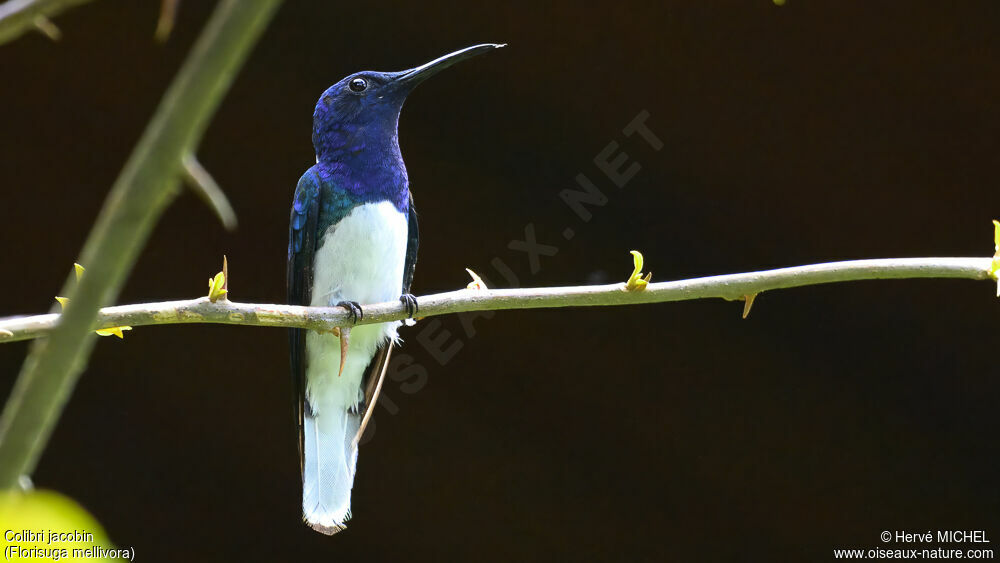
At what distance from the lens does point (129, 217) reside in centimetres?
49

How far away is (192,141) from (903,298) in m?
3.51

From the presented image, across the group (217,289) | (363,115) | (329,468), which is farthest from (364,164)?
(217,289)

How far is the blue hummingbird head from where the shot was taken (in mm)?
2814

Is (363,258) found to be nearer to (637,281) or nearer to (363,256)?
(363,256)

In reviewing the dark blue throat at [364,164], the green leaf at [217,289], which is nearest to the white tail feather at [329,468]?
the dark blue throat at [364,164]

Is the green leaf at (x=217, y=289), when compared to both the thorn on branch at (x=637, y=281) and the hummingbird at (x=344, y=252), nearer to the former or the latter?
the thorn on branch at (x=637, y=281)

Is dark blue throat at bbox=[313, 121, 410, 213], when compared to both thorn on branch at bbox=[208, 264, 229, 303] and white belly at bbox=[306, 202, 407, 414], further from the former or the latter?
thorn on branch at bbox=[208, 264, 229, 303]

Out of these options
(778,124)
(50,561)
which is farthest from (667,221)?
(50,561)

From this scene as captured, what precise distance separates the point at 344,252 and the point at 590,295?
1.10m

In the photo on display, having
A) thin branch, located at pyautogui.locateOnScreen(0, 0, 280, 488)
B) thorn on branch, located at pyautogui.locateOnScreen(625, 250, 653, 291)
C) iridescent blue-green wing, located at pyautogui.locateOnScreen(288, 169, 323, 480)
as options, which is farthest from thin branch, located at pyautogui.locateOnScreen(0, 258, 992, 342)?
thin branch, located at pyautogui.locateOnScreen(0, 0, 280, 488)

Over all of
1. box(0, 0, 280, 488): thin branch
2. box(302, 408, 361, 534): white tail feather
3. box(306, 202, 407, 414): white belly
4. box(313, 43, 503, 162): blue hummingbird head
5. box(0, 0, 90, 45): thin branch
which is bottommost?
box(0, 0, 280, 488): thin branch

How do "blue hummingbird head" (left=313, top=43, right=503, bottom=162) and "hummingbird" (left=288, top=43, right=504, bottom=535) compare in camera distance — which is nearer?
"hummingbird" (left=288, top=43, right=504, bottom=535)

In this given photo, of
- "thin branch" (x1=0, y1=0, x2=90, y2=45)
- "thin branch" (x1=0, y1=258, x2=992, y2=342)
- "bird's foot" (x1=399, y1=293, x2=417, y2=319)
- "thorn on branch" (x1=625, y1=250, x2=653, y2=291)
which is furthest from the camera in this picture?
"bird's foot" (x1=399, y1=293, x2=417, y2=319)

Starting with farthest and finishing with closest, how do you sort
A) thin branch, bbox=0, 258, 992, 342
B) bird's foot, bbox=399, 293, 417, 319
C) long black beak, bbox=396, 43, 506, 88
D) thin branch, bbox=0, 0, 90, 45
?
1. long black beak, bbox=396, 43, 506, 88
2. bird's foot, bbox=399, 293, 417, 319
3. thin branch, bbox=0, 258, 992, 342
4. thin branch, bbox=0, 0, 90, 45
